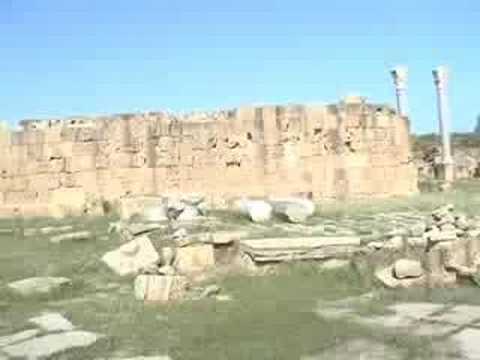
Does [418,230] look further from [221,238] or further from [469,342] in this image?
[469,342]

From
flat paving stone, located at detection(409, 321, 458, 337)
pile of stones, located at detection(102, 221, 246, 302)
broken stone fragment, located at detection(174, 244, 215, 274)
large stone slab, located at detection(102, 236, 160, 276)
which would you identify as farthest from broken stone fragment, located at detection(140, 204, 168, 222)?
flat paving stone, located at detection(409, 321, 458, 337)

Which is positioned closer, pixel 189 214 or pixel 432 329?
pixel 432 329

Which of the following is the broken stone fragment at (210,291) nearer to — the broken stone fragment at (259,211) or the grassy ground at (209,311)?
the grassy ground at (209,311)

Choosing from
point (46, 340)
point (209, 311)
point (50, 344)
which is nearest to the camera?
point (50, 344)

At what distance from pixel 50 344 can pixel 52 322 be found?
0.68m

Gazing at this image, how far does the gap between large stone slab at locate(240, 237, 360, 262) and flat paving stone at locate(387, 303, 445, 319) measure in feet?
5.47

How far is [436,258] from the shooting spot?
6586 mm

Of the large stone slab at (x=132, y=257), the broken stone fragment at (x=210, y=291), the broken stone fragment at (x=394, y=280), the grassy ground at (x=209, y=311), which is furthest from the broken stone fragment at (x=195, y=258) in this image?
the broken stone fragment at (x=394, y=280)

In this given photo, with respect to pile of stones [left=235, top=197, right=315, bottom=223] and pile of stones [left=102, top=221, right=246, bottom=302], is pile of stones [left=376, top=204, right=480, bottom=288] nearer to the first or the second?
pile of stones [left=102, top=221, right=246, bottom=302]

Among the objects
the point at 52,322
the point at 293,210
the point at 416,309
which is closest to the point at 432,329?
the point at 416,309

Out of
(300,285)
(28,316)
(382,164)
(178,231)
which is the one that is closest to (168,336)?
(28,316)

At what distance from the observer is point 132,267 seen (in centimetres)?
702

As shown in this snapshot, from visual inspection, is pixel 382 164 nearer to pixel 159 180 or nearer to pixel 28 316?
pixel 159 180

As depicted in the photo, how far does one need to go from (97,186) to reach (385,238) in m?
8.49
